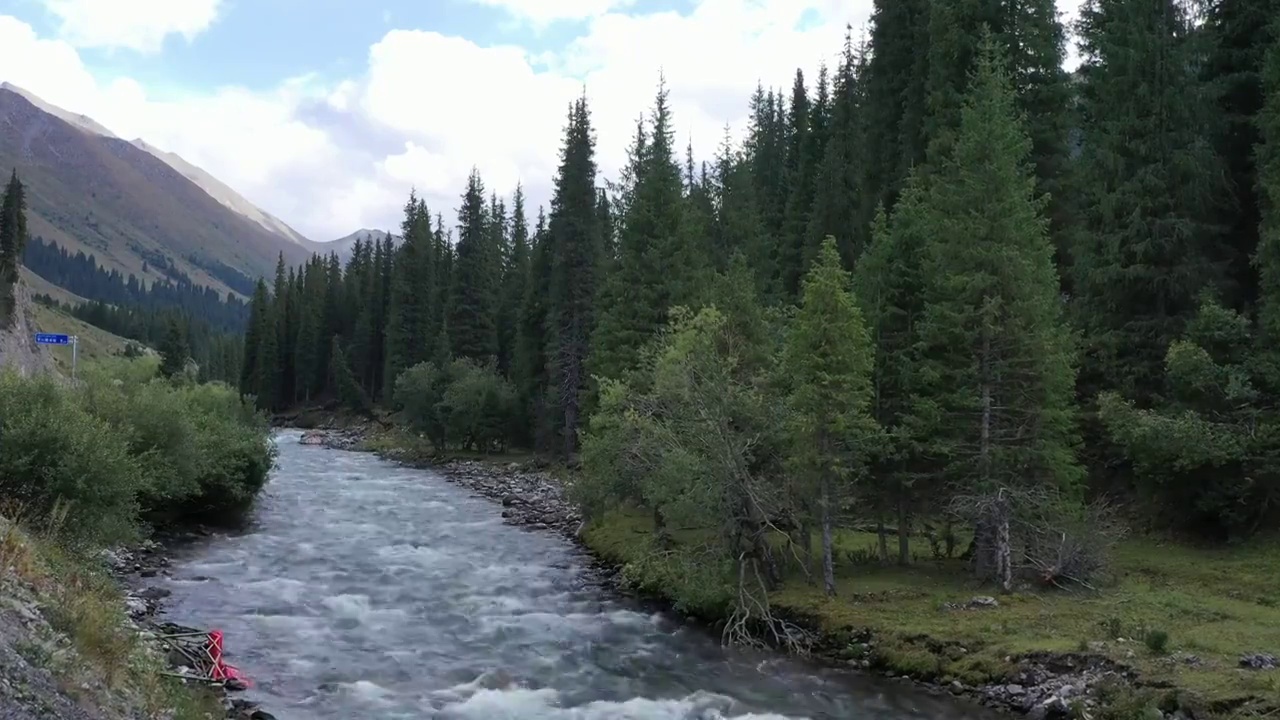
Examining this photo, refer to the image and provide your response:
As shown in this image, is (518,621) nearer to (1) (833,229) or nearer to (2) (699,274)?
(2) (699,274)

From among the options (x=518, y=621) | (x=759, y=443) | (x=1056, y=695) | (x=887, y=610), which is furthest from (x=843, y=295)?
(x=518, y=621)

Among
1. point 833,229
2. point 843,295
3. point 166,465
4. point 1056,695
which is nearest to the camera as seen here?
point 1056,695

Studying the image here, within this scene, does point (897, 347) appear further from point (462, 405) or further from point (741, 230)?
point (462, 405)

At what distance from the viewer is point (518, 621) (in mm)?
24109

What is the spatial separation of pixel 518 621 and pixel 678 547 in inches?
210

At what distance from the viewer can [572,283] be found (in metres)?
56.3

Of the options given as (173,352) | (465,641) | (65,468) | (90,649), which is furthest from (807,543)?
(173,352)

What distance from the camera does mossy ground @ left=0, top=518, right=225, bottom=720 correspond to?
10.9 m

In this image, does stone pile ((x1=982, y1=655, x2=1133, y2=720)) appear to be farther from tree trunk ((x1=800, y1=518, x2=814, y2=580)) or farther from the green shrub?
tree trunk ((x1=800, y1=518, x2=814, y2=580))

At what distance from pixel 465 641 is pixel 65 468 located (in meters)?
10.4

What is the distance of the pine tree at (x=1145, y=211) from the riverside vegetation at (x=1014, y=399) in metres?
0.09

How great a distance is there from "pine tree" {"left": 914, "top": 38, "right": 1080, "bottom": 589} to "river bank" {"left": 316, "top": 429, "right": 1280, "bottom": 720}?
2381 millimetres

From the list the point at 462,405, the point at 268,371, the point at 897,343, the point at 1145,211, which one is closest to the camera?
the point at 897,343

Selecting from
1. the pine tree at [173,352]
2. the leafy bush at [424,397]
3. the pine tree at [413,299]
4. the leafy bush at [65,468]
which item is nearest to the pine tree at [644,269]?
the leafy bush at [65,468]
